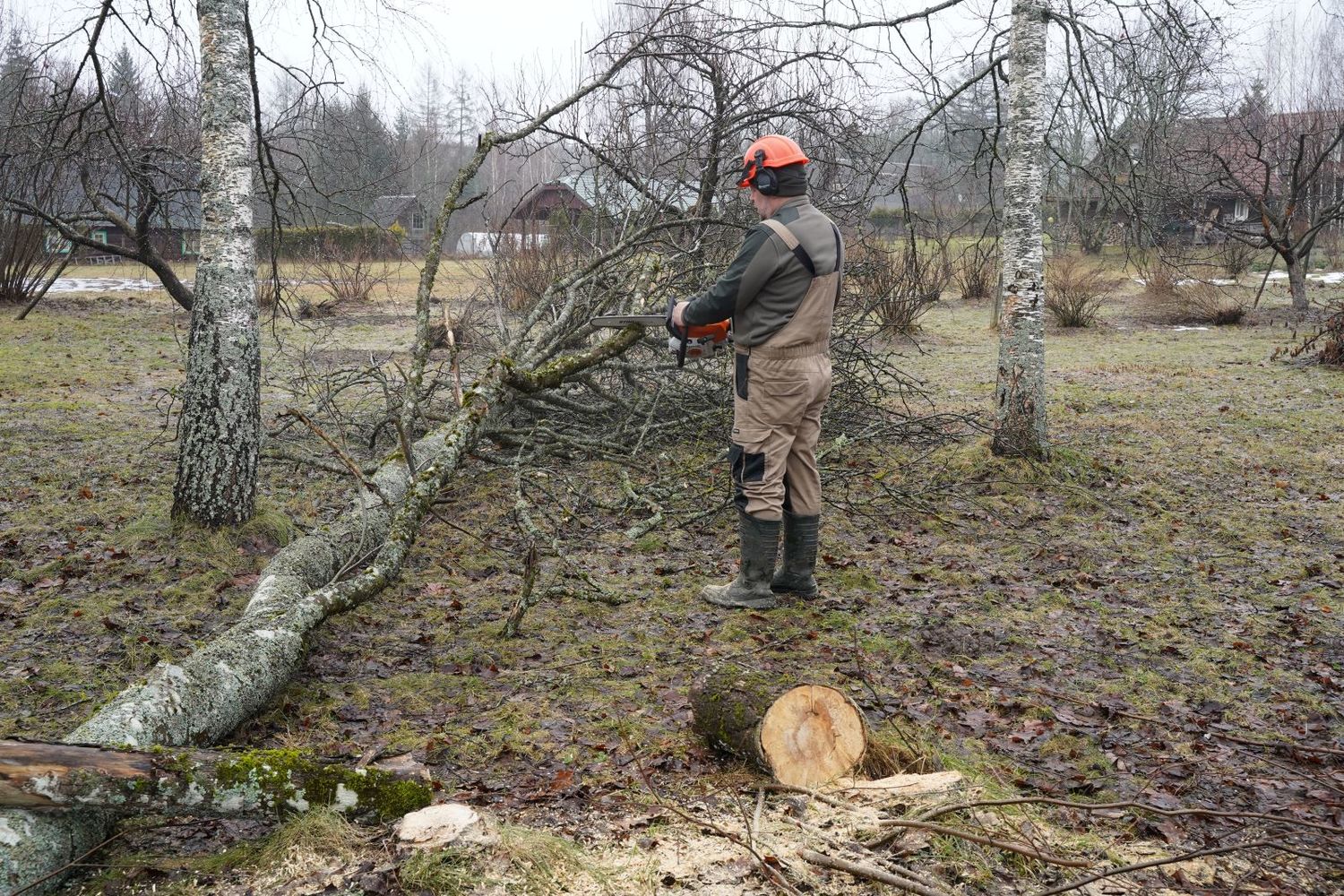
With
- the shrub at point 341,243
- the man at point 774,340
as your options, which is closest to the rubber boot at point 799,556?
the man at point 774,340

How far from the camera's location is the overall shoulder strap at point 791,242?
4535 millimetres

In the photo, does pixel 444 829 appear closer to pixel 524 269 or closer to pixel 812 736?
pixel 812 736

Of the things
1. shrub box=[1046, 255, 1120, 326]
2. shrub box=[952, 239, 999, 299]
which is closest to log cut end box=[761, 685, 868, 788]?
shrub box=[1046, 255, 1120, 326]

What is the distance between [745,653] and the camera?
445cm

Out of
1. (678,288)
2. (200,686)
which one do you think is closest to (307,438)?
(678,288)

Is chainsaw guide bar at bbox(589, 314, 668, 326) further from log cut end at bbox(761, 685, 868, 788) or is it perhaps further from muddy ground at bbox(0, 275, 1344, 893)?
log cut end at bbox(761, 685, 868, 788)

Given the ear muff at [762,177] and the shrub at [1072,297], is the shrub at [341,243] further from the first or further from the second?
the ear muff at [762,177]

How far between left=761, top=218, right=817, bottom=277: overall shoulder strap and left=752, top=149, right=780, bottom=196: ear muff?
0.57 ft

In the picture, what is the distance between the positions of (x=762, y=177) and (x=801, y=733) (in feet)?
8.57

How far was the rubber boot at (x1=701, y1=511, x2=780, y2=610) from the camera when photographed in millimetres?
4875

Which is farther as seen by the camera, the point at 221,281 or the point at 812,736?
the point at 221,281

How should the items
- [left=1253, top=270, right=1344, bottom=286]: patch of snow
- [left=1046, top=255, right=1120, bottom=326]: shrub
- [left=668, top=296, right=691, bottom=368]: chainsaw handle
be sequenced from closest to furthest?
[left=668, top=296, right=691, bottom=368]: chainsaw handle, [left=1046, top=255, right=1120, bottom=326]: shrub, [left=1253, top=270, right=1344, bottom=286]: patch of snow

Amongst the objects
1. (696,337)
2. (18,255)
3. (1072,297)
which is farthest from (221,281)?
(18,255)

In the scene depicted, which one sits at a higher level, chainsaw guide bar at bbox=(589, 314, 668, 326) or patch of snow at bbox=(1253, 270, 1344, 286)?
patch of snow at bbox=(1253, 270, 1344, 286)
